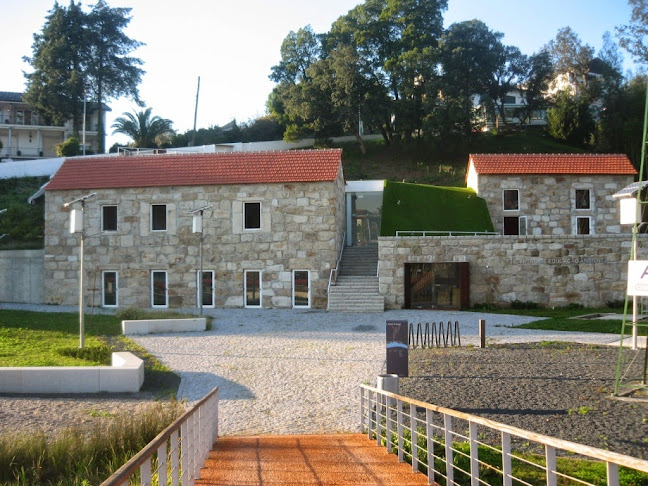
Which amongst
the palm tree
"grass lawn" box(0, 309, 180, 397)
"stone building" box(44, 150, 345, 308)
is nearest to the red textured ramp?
"grass lawn" box(0, 309, 180, 397)

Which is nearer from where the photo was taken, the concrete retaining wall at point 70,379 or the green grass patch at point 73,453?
the green grass patch at point 73,453

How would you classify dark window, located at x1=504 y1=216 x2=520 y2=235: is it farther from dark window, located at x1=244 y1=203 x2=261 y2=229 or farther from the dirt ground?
the dirt ground

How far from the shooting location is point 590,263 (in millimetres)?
26562

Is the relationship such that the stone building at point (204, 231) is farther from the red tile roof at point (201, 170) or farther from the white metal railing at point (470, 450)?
the white metal railing at point (470, 450)

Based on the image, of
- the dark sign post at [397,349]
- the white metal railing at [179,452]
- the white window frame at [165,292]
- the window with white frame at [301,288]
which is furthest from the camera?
the white window frame at [165,292]

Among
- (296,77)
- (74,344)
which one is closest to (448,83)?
(296,77)

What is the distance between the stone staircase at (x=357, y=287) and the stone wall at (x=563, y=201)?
26.0 feet

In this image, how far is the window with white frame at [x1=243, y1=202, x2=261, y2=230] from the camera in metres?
28.4

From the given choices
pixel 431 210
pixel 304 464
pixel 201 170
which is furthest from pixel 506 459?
pixel 431 210

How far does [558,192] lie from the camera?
33.1m

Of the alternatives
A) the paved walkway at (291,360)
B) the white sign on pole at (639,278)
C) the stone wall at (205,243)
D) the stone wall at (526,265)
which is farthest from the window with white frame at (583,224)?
the white sign on pole at (639,278)

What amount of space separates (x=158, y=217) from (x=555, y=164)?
1928 centimetres

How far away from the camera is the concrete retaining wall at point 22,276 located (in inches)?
1174

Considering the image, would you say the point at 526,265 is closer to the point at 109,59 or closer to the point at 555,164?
the point at 555,164
